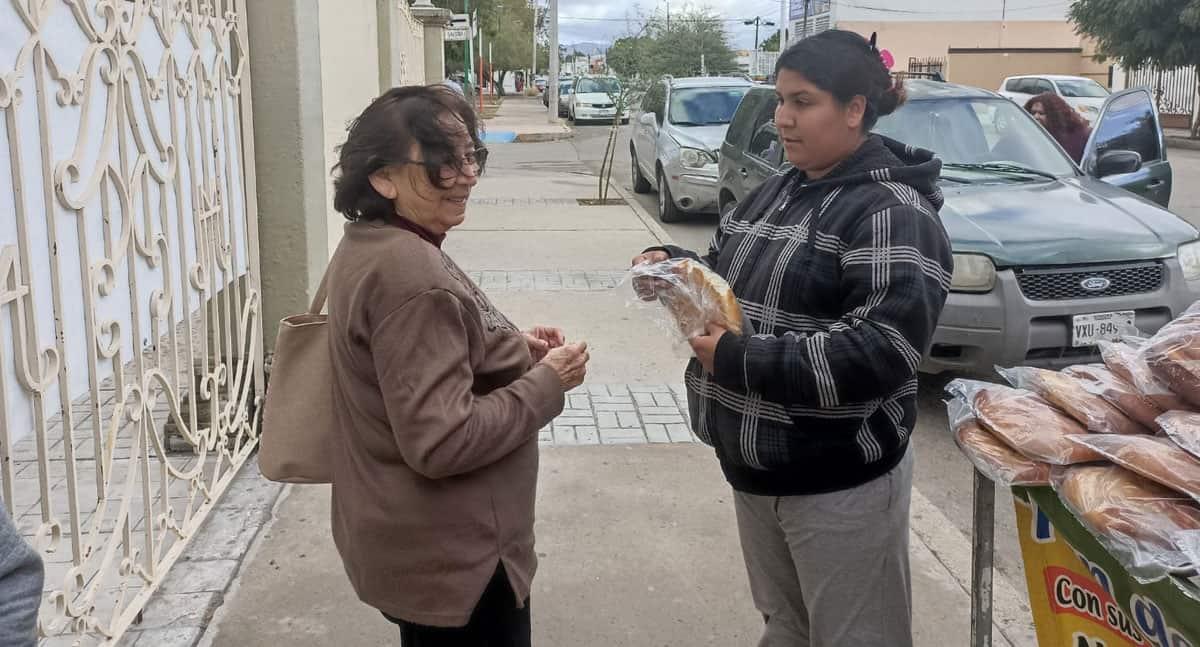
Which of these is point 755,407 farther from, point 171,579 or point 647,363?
point 647,363

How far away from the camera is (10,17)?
7.85 ft

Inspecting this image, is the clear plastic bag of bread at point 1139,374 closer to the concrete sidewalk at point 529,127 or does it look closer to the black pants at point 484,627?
the black pants at point 484,627

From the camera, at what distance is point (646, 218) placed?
1237 centimetres

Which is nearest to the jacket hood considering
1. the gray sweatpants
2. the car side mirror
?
the gray sweatpants

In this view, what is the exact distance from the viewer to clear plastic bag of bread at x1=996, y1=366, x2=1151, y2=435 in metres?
1.86

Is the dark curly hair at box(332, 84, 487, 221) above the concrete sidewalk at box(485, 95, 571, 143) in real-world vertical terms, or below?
above

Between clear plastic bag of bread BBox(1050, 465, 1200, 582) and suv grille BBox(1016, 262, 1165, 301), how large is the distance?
3698mm

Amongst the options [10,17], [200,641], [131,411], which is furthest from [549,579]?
[10,17]

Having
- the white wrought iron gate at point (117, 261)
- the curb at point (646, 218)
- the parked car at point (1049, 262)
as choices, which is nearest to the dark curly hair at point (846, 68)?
the white wrought iron gate at point (117, 261)

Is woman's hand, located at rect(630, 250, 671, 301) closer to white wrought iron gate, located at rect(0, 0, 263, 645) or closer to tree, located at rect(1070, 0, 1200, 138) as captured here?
white wrought iron gate, located at rect(0, 0, 263, 645)

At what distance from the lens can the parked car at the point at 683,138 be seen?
11875 mm

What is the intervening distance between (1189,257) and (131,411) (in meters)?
5.18

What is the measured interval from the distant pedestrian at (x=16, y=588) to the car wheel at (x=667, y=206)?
11.2 meters

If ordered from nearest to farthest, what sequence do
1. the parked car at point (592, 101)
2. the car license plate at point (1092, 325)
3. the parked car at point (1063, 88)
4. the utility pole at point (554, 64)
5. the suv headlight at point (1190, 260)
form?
the car license plate at point (1092, 325) < the suv headlight at point (1190, 260) < the parked car at point (1063, 88) < the parked car at point (592, 101) < the utility pole at point (554, 64)
